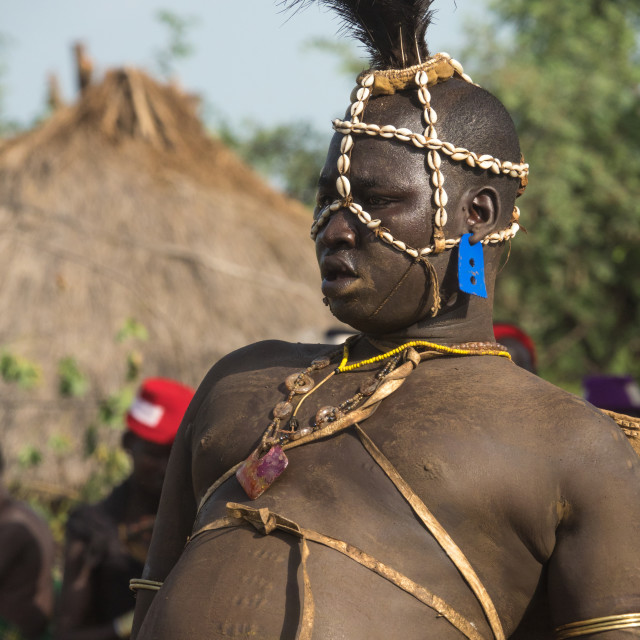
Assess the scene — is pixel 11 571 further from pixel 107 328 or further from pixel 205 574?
pixel 205 574

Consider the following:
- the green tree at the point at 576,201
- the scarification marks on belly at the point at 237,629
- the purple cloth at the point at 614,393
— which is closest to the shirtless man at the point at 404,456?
the scarification marks on belly at the point at 237,629

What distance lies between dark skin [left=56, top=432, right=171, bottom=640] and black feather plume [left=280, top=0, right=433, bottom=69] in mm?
3077

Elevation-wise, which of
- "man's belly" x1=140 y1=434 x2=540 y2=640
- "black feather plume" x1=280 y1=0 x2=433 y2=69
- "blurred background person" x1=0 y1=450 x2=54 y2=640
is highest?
"black feather plume" x1=280 y1=0 x2=433 y2=69

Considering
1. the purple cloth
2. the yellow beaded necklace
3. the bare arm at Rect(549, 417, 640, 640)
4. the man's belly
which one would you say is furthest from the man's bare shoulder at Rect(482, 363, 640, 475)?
the purple cloth

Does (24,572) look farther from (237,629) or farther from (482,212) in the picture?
(482,212)

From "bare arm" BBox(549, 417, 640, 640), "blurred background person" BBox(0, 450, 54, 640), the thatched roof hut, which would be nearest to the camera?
"bare arm" BBox(549, 417, 640, 640)

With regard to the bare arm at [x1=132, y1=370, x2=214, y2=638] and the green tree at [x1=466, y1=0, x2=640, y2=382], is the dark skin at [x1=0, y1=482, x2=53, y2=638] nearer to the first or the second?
the bare arm at [x1=132, y1=370, x2=214, y2=638]

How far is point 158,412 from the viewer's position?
510cm

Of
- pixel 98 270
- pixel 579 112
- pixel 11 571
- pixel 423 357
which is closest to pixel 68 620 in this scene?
pixel 11 571

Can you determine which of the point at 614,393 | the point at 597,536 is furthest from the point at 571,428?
the point at 614,393

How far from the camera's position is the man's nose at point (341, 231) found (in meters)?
2.20

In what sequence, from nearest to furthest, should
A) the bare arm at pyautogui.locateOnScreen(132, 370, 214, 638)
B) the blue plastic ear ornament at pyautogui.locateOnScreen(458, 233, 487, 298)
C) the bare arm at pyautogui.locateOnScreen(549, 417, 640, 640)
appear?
1. the bare arm at pyautogui.locateOnScreen(549, 417, 640, 640)
2. the blue plastic ear ornament at pyautogui.locateOnScreen(458, 233, 487, 298)
3. the bare arm at pyautogui.locateOnScreen(132, 370, 214, 638)

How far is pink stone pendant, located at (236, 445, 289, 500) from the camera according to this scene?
2.05 m

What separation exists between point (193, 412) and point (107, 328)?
639cm
